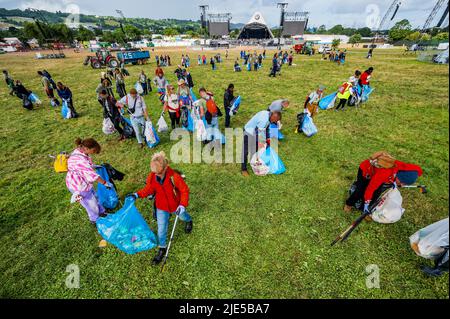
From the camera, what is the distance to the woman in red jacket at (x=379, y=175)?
3.47 metres

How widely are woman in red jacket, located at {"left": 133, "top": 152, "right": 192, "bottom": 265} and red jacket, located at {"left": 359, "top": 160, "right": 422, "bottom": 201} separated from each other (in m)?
3.31

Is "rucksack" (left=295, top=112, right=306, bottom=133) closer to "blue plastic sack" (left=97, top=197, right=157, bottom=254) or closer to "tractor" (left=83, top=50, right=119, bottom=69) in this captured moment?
"blue plastic sack" (left=97, top=197, right=157, bottom=254)

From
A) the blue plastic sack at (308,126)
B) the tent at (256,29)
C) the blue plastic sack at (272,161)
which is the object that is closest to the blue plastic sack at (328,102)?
the blue plastic sack at (308,126)

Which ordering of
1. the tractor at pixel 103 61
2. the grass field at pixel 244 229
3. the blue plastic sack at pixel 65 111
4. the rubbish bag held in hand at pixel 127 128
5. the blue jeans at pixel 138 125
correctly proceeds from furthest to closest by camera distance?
the tractor at pixel 103 61, the blue plastic sack at pixel 65 111, the rubbish bag held in hand at pixel 127 128, the blue jeans at pixel 138 125, the grass field at pixel 244 229

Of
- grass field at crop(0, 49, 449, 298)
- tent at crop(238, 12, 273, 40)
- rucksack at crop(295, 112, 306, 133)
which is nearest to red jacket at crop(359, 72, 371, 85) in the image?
grass field at crop(0, 49, 449, 298)

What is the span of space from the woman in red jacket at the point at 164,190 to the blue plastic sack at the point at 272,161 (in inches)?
108

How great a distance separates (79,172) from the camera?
3.53 m

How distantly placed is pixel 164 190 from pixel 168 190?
6 cm

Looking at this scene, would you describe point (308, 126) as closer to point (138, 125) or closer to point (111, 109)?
point (138, 125)

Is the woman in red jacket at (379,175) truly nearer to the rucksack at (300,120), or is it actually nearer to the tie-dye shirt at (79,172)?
the rucksack at (300,120)

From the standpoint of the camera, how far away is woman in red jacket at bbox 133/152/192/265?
3.07 meters

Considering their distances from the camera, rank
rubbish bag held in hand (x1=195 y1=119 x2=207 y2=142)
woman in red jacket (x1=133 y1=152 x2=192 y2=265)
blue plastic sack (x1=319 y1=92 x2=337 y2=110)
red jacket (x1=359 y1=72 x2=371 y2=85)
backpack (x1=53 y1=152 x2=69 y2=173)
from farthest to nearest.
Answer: blue plastic sack (x1=319 y1=92 x2=337 y2=110), red jacket (x1=359 y1=72 x2=371 y2=85), rubbish bag held in hand (x1=195 y1=119 x2=207 y2=142), backpack (x1=53 y1=152 x2=69 y2=173), woman in red jacket (x1=133 y1=152 x2=192 y2=265)

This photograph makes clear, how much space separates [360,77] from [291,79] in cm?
785

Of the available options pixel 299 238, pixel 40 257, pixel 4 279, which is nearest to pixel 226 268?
pixel 299 238
